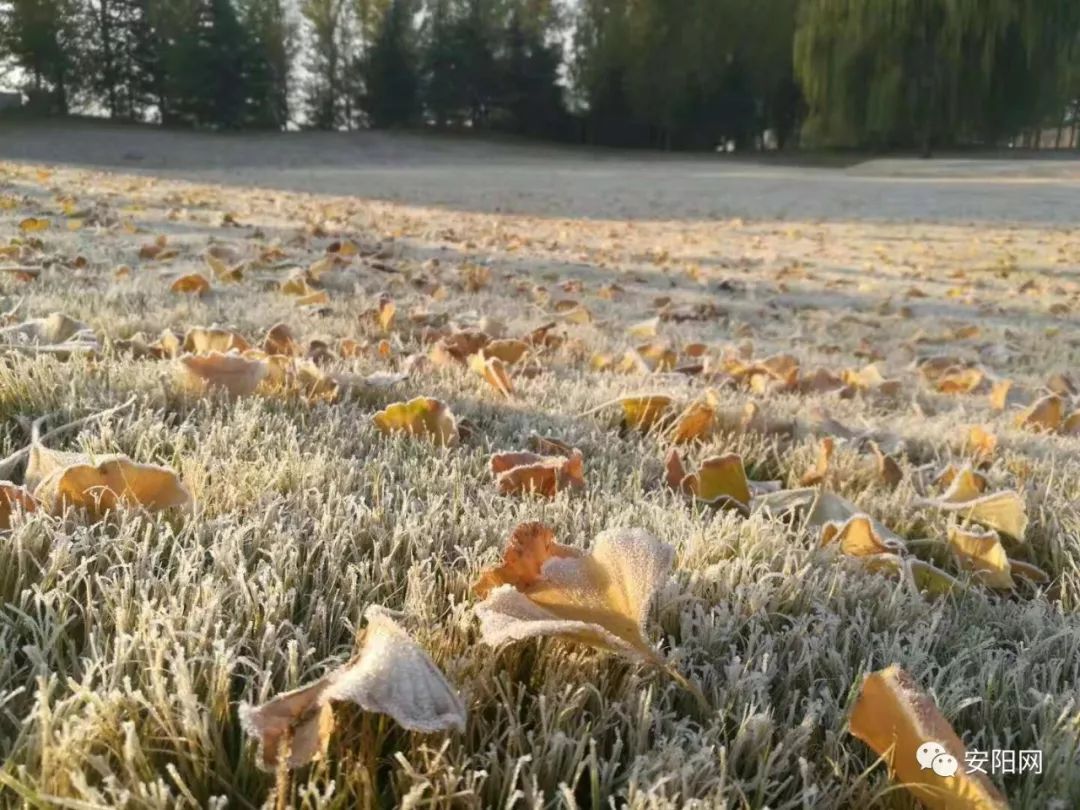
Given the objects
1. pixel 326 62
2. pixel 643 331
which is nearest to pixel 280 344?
pixel 643 331

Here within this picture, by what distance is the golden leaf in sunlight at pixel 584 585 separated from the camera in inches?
33.1

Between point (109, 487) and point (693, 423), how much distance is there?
1.22m

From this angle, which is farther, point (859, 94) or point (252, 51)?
point (252, 51)

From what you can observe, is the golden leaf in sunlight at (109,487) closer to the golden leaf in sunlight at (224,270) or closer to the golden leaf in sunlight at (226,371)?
the golden leaf in sunlight at (226,371)

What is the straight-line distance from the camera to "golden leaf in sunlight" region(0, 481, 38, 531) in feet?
3.32

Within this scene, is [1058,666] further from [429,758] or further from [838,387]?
[838,387]

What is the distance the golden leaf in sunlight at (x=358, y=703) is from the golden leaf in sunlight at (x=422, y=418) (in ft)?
3.09

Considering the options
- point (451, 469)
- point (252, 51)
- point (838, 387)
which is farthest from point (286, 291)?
point (252, 51)

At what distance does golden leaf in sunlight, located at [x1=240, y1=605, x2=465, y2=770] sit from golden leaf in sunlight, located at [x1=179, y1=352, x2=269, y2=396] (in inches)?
44.2

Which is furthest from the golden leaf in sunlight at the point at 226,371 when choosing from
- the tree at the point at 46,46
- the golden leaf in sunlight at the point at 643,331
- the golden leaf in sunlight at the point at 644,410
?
the tree at the point at 46,46

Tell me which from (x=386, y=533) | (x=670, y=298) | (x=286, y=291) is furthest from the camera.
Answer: (x=670, y=298)

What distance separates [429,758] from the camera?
73cm

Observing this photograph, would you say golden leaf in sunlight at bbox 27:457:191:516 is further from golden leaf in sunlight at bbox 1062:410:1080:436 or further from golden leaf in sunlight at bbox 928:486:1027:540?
golden leaf in sunlight at bbox 1062:410:1080:436

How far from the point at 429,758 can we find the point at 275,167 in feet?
92.1
